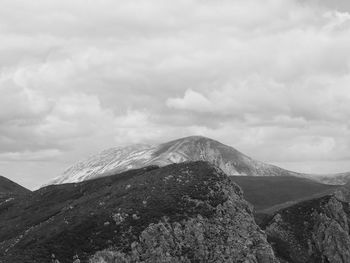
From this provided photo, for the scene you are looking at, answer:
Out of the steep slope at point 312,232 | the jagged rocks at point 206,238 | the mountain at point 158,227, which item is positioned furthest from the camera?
Answer: the steep slope at point 312,232

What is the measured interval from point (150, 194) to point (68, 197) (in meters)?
35.2

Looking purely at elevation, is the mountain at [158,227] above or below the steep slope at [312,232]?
above

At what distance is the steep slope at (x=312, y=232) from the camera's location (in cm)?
10619

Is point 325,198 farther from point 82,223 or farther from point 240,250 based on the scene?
point 82,223

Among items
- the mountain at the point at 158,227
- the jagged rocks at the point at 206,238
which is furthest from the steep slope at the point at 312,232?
the mountain at the point at 158,227

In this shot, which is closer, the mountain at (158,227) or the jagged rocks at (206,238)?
the mountain at (158,227)

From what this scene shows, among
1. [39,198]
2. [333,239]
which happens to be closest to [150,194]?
[39,198]

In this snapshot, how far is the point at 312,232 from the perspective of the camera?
363 feet

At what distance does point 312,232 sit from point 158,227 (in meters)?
57.7

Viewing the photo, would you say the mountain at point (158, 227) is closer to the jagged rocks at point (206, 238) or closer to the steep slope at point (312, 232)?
the jagged rocks at point (206, 238)

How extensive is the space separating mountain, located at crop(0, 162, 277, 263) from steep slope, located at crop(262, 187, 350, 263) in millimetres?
30194

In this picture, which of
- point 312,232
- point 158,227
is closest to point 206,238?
point 158,227

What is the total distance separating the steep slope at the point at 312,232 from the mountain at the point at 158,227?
30.2 m

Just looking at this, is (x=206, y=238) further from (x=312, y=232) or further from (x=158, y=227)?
(x=312, y=232)
